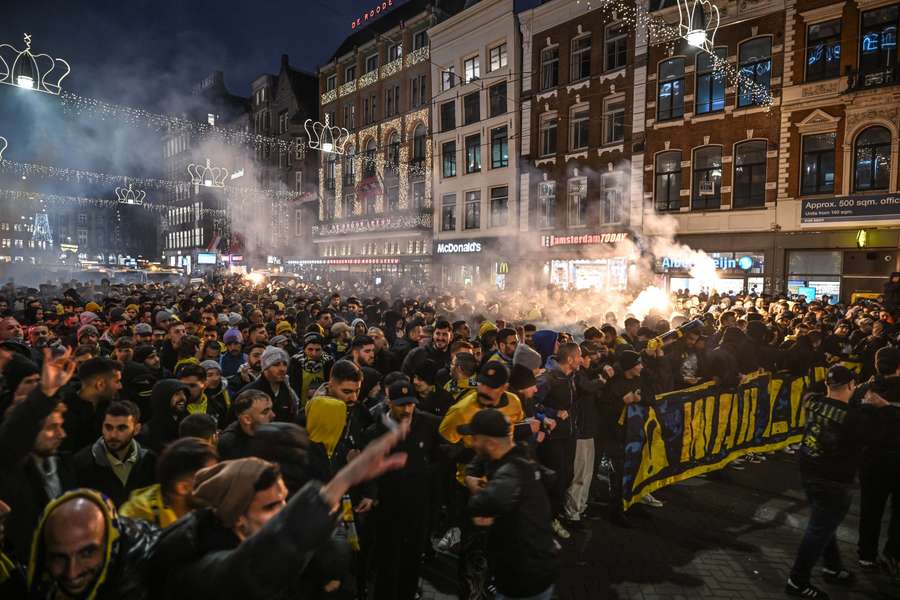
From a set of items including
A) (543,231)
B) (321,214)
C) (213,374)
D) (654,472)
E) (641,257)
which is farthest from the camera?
(321,214)

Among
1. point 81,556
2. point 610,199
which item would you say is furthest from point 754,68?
point 81,556

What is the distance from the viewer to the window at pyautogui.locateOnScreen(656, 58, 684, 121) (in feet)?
70.7

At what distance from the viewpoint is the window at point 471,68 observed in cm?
3011

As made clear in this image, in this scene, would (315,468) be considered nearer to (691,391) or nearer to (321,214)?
(691,391)

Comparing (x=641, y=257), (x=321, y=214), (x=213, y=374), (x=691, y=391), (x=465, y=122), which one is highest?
(x=465, y=122)

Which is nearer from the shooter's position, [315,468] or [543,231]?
[315,468]

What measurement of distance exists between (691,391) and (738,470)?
1628mm

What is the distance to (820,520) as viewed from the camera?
→ 437cm

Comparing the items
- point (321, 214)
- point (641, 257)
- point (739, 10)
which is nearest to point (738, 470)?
point (641, 257)

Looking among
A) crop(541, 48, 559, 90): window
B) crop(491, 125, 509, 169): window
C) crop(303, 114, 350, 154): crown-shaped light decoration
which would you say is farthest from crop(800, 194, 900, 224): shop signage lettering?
crop(303, 114, 350, 154): crown-shaped light decoration

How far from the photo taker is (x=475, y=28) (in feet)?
96.6

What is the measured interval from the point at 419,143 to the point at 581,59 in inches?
523

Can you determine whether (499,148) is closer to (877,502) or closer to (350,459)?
(877,502)

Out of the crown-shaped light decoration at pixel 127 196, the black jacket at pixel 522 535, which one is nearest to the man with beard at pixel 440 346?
the black jacket at pixel 522 535
